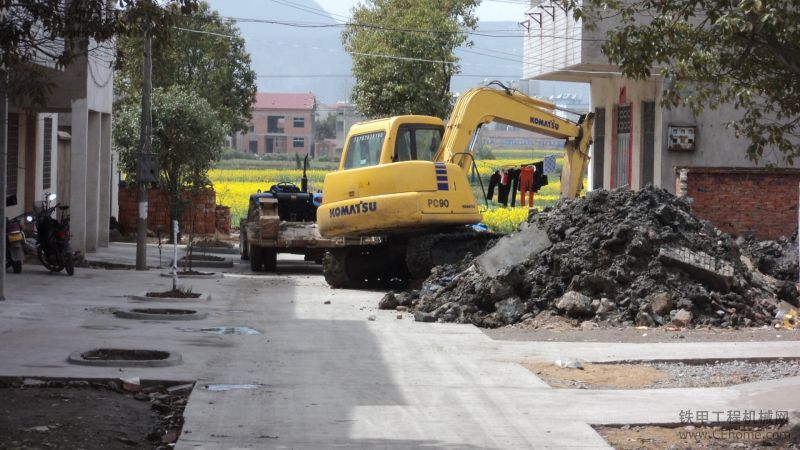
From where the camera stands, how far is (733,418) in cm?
1009

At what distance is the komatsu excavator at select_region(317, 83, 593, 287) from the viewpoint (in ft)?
70.8

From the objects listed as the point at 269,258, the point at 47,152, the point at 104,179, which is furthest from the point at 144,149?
the point at 104,179

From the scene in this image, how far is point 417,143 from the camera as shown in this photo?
22641mm

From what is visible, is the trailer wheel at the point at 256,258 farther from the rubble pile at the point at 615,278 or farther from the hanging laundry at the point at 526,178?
the hanging laundry at the point at 526,178

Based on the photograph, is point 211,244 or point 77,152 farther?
point 211,244

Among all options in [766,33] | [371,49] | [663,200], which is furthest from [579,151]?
[371,49]

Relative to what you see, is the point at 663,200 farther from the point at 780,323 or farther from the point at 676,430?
the point at 676,430

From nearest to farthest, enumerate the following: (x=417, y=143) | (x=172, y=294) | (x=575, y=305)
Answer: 1. (x=575, y=305)
2. (x=172, y=294)
3. (x=417, y=143)

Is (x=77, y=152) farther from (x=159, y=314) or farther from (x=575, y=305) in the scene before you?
(x=575, y=305)

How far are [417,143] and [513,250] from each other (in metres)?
3.80

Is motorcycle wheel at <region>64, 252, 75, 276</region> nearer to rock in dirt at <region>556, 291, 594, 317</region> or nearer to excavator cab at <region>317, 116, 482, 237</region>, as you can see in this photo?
excavator cab at <region>317, 116, 482, 237</region>

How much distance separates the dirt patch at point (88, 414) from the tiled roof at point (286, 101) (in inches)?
5833

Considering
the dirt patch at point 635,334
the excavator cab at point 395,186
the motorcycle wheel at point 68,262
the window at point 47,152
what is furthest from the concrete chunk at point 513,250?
the window at point 47,152

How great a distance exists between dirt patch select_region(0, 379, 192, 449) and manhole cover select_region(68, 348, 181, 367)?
3.12ft
